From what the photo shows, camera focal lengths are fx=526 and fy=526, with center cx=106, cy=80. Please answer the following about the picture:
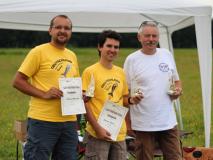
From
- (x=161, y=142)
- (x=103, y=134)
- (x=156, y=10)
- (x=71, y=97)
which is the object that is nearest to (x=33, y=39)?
(x=156, y=10)

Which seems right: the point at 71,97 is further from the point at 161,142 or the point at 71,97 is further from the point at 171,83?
the point at 161,142

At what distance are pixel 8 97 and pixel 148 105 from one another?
9365 mm

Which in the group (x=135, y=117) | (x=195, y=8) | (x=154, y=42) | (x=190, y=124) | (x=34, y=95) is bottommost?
(x=190, y=124)

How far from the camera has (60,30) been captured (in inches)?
169

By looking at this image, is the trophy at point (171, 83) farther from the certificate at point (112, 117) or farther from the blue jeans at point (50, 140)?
Answer: the blue jeans at point (50, 140)

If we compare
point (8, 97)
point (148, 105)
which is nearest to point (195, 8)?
point (148, 105)

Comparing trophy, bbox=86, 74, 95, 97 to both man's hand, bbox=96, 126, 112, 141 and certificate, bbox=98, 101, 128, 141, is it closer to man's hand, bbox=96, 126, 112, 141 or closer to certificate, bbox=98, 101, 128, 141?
certificate, bbox=98, 101, 128, 141

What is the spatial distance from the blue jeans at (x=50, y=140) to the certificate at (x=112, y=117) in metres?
0.26

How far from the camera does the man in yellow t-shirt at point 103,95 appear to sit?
4.32 m

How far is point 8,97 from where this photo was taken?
13.6m

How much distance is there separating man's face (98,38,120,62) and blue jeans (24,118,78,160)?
0.62m

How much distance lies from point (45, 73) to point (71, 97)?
0.30m

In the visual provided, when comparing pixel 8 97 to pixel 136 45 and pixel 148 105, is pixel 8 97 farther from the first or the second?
pixel 136 45

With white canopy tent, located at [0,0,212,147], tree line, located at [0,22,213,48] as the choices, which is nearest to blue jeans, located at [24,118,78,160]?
white canopy tent, located at [0,0,212,147]
